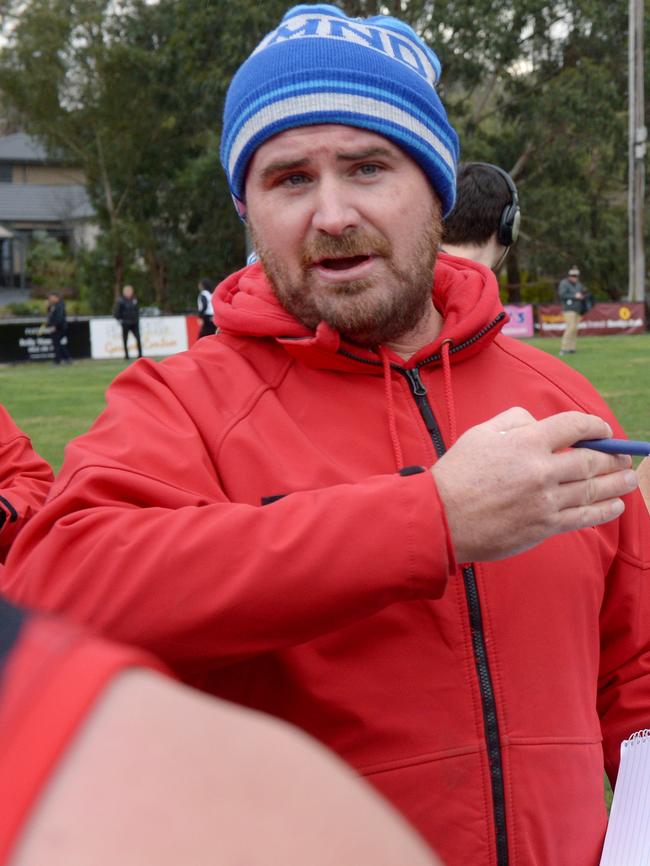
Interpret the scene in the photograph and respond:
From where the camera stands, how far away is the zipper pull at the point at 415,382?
7.17 feet

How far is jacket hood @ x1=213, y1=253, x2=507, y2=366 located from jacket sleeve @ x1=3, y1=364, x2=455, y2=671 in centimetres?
48

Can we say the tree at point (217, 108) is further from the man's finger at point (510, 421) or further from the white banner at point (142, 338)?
the man's finger at point (510, 421)

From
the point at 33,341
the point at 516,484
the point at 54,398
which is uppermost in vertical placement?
the point at 33,341

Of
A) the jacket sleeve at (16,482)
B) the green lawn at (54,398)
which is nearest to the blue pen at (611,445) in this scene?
the jacket sleeve at (16,482)

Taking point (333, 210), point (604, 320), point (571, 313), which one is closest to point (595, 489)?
point (333, 210)

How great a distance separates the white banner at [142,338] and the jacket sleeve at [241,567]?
29.6 metres

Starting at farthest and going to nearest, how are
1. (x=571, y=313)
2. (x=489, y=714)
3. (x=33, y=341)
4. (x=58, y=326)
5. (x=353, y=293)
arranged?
(x=33, y=341) → (x=58, y=326) → (x=571, y=313) → (x=353, y=293) → (x=489, y=714)

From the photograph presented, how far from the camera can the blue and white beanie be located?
210 centimetres

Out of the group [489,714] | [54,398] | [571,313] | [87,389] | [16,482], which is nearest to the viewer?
[489,714]

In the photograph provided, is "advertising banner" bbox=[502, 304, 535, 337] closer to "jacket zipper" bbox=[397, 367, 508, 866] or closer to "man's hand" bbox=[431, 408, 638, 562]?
"jacket zipper" bbox=[397, 367, 508, 866]

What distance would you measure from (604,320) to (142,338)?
14.6 metres

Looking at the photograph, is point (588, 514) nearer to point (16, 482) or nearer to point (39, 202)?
point (16, 482)

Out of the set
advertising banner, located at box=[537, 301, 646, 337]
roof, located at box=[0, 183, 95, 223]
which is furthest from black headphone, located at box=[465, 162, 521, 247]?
roof, located at box=[0, 183, 95, 223]

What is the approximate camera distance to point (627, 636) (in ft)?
7.58
